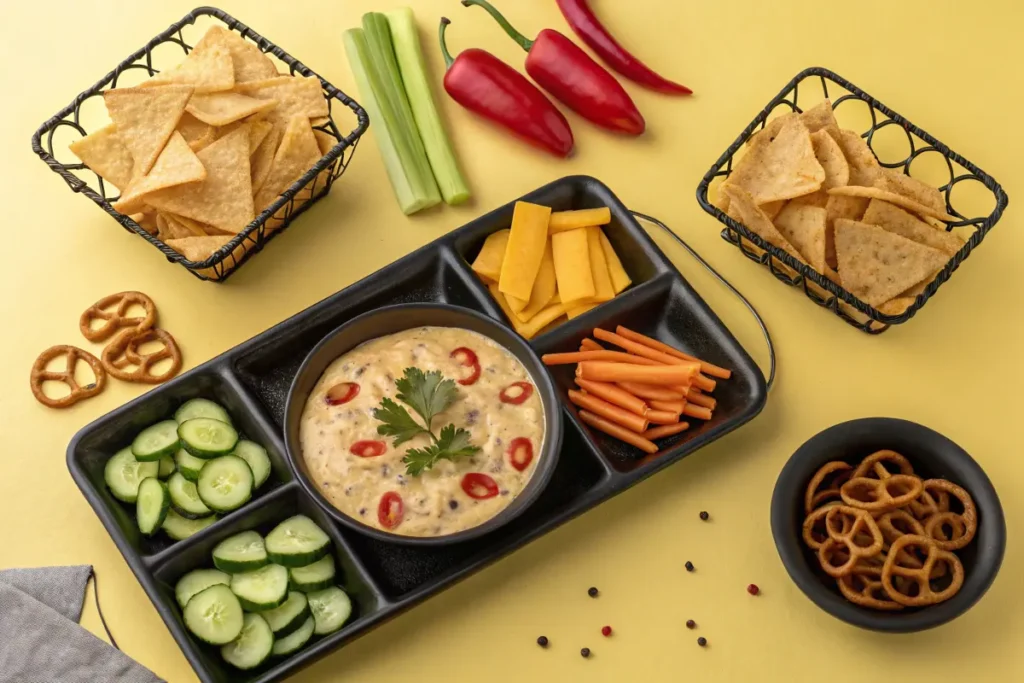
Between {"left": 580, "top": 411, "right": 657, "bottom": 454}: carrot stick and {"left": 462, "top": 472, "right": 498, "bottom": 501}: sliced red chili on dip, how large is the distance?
505 millimetres

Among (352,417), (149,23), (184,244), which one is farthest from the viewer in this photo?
(149,23)

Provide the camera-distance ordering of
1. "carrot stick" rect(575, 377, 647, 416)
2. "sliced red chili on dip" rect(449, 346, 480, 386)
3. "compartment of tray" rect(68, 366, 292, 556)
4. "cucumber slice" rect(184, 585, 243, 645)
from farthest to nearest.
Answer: "carrot stick" rect(575, 377, 647, 416) → "sliced red chili on dip" rect(449, 346, 480, 386) → "compartment of tray" rect(68, 366, 292, 556) → "cucumber slice" rect(184, 585, 243, 645)

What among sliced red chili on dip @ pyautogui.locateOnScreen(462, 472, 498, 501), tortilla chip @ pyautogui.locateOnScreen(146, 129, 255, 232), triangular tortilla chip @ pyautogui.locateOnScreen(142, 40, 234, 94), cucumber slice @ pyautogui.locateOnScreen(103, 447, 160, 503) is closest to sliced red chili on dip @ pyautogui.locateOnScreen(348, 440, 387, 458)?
sliced red chili on dip @ pyautogui.locateOnScreen(462, 472, 498, 501)

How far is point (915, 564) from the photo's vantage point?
315cm

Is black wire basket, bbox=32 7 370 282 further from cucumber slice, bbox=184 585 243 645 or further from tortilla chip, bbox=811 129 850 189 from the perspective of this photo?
tortilla chip, bbox=811 129 850 189

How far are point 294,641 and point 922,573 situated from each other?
196 centimetres

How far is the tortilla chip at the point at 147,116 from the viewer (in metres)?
3.60

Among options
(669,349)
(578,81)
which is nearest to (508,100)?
(578,81)

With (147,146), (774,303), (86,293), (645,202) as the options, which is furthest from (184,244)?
(774,303)

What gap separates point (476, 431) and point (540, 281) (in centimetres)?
78

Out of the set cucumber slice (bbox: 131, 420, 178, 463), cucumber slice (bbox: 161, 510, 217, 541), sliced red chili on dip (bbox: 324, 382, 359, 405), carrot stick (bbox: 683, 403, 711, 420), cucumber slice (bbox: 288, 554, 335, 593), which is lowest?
carrot stick (bbox: 683, 403, 711, 420)

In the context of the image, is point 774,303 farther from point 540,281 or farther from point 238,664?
point 238,664

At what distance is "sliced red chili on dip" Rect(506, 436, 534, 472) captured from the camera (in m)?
3.23

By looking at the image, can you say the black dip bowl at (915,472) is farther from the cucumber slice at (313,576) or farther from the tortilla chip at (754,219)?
the cucumber slice at (313,576)
